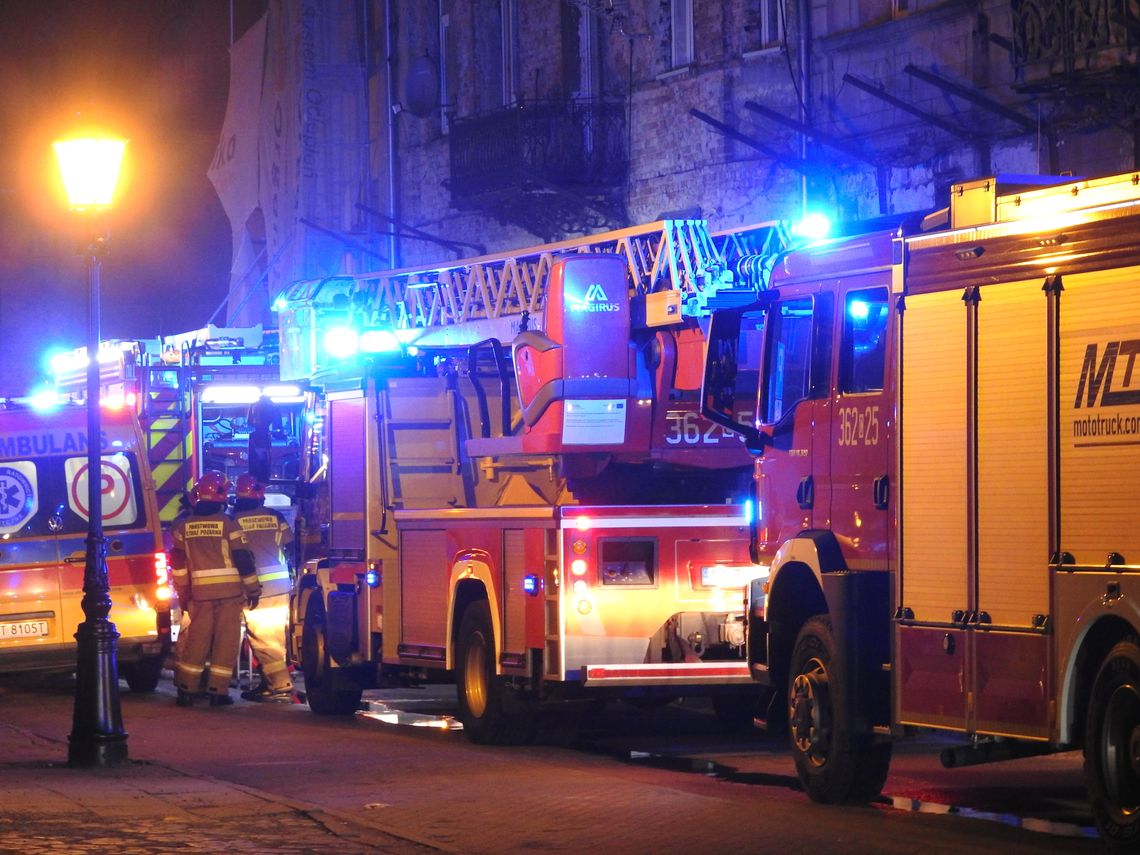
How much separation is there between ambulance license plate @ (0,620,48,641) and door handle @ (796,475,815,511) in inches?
335

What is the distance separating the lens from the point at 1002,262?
9.48 m

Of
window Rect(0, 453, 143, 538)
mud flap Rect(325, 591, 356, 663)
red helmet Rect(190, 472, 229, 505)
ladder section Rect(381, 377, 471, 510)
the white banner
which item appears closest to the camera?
ladder section Rect(381, 377, 471, 510)

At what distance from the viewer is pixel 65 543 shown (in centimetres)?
1766

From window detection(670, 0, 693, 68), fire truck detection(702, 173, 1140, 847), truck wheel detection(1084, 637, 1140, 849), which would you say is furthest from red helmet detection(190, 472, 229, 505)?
window detection(670, 0, 693, 68)

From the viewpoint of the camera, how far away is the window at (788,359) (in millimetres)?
11047

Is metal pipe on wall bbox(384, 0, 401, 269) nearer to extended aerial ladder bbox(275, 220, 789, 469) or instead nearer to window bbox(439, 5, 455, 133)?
window bbox(439, 5, 455, 133)

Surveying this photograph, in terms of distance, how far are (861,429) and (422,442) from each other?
556cm

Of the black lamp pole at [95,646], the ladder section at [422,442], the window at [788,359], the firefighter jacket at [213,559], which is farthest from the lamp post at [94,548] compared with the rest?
the window at [788,359]

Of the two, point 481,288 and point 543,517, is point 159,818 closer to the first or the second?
point 543,517

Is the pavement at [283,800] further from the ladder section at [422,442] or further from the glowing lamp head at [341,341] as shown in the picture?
the glowing lamp head at [341,341]

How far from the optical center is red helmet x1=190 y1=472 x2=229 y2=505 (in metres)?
17.1

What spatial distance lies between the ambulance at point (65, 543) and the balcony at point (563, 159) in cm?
1002

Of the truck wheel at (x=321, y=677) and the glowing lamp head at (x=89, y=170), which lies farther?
the truck wheel at (x=321, y=677)

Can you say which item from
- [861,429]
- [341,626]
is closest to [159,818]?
[861,429]
